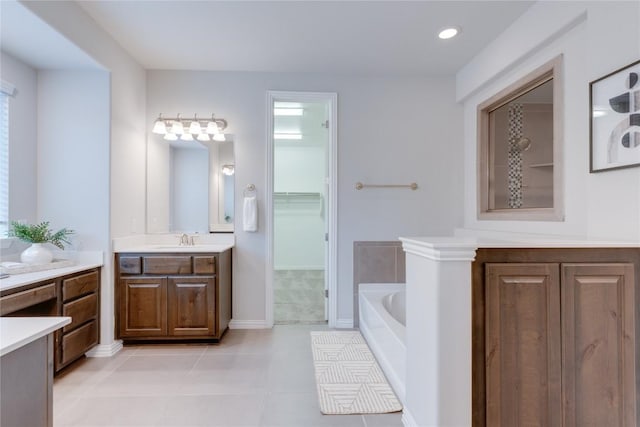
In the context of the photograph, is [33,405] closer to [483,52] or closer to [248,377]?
[248,377]

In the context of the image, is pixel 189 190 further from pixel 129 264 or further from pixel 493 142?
pixel 493 142

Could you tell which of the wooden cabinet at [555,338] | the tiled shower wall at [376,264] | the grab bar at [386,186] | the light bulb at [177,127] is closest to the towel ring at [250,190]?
the light bulb at [177,127]

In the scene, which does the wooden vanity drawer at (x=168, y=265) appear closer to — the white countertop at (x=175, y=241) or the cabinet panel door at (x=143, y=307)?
Result: the cabinet panel door at (x=143, y=307)

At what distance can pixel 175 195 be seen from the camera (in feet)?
11.5

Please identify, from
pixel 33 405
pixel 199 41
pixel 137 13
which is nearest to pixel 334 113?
pixel 199 41

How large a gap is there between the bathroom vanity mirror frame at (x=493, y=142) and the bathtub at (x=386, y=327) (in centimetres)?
119

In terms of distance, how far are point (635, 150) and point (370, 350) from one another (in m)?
2.23

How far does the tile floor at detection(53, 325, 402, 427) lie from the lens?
6.18 feet

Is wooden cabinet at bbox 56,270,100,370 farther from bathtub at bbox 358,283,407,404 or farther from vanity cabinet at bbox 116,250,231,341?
bathtub at bbox 358,283,407,404

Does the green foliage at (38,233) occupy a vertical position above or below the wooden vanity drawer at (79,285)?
above

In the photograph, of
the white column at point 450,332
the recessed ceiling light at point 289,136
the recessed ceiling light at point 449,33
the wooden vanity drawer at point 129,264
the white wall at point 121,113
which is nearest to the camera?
the white column at point 450,332

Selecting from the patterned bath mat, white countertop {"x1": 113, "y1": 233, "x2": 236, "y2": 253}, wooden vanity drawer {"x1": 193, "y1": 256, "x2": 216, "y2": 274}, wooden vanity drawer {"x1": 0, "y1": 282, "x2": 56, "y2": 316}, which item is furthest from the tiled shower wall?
wooden vanity drawer {"x1": 0, "y1": 282, "x2": 56, "y2": 316}

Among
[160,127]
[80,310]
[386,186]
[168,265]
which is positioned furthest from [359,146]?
[80,310]

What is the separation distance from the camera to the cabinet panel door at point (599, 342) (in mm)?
1482
